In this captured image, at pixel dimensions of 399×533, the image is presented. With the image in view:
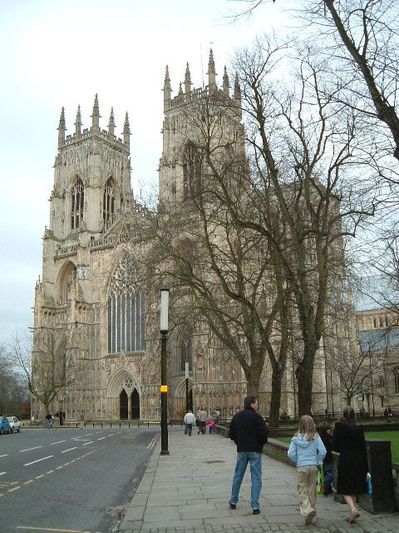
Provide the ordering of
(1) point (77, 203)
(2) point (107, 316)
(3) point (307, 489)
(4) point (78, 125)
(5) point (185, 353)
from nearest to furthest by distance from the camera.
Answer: (3) point (307, 489)
(5) point (185, 353)
(2) point (107, 316)
(1) point (77, 203)
(4) point (78, 125)

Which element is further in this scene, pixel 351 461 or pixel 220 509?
pixel 220 509

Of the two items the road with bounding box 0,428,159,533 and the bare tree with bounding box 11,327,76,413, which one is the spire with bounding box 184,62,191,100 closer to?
the bare tree with bounding box 11,327,76,413

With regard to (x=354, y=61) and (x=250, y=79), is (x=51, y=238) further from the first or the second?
(x=354, y=61)

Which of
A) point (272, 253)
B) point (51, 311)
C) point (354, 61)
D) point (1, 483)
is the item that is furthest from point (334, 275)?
point (51, 311)

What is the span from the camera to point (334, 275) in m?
19.0

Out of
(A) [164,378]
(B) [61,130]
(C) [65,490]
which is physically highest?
(B) [61,130]

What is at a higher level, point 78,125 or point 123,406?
point 78,125

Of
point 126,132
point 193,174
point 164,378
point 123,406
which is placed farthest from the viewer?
point 126,132

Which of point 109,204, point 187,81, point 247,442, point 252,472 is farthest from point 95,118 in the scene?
point 252,472

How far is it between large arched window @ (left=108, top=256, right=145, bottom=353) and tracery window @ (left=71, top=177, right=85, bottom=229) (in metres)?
10.5

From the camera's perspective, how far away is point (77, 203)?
65.4m

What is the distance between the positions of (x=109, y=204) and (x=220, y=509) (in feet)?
198

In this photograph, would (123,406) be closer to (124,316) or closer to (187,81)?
(124,316)

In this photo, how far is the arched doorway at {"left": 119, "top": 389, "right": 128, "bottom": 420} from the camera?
5497 cm
